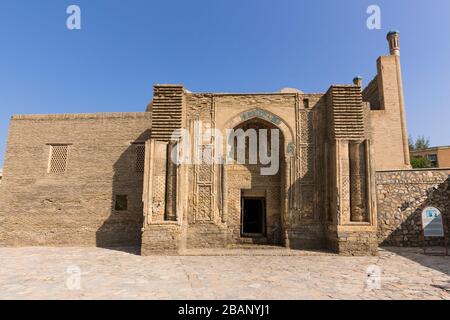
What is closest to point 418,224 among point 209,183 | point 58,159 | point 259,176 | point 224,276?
point 259,176

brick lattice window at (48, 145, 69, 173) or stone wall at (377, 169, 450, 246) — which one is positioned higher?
brick lattice window at (48, 145, 69, 173)

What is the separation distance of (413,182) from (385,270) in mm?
6091

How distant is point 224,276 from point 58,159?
33.0 feet

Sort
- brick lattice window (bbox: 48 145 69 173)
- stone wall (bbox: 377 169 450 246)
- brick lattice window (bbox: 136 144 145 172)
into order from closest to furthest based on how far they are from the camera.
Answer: stone wall (bbox: 377 169 450 246) → brick lattice window (bbox: 136 144 145 172) → brick lattice window (bbox: 48 145 69 173)

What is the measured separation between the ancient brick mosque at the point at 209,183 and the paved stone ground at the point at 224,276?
129 cm

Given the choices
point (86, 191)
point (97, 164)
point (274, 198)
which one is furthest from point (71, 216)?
point (274, 198)

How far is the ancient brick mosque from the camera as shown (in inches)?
400

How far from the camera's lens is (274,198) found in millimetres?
11750

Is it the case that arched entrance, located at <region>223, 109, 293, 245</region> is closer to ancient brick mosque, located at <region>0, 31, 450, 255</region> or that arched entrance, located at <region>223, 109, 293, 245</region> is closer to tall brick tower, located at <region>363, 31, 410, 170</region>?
ancient brick mosque, located at <region>0, 31, 450, 255</region>

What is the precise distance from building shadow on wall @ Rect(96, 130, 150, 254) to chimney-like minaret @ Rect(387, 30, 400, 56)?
16.0 metres

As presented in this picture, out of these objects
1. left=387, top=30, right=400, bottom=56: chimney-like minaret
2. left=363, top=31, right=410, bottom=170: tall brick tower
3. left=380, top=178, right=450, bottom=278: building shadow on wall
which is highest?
left=387, top=30, right=400, bottom=56: chimney-like minaret

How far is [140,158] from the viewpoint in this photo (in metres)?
12.9

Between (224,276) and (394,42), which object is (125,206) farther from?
(394,42)


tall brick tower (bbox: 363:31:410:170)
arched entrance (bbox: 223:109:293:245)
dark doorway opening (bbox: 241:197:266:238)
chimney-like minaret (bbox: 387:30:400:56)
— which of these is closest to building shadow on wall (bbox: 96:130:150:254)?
arched entrance (bbox: 223:109:293:245)
